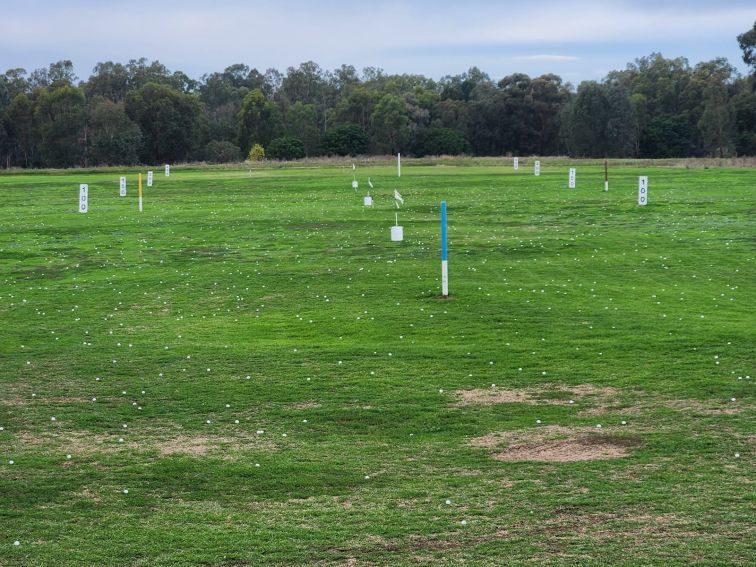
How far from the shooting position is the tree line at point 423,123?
144 meters

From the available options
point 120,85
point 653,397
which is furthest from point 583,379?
point 120,85

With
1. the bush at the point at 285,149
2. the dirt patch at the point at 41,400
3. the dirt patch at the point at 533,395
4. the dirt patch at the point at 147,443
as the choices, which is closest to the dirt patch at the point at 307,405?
the dirt patch at the point at 147,443

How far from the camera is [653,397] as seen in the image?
15805 millimetres

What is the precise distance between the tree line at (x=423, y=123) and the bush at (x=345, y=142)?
153mm

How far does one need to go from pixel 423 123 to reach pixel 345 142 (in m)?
15.5

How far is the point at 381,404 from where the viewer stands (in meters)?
15.8

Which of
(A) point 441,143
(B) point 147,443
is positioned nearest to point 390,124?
(A) point 441,143

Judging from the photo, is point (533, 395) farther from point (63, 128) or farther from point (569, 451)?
point (63, 128)

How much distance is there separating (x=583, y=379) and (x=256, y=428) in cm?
584

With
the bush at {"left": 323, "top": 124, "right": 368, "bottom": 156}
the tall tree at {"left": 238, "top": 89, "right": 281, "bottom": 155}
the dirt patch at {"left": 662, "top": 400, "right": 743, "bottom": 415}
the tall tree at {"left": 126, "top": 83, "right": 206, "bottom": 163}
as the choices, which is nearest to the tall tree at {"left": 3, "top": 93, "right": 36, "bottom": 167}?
the tall tree at {"left": 126, "top": 83, "right": 206, "bottom": 163}

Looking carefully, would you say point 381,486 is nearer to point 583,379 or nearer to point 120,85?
point 583,379

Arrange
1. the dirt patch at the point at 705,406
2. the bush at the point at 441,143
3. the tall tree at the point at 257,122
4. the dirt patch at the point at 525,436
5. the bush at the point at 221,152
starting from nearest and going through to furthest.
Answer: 1. the dirt patch at the point at 525,436
2. the dirt patch at the point at 705,406
3. the bush at the point at 221,152
4. the bush at the point at 441,143
5. the tall tree at the point at 257,122

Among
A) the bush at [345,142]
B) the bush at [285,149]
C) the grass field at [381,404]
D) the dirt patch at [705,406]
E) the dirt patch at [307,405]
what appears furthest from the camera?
the bush at [345,142]

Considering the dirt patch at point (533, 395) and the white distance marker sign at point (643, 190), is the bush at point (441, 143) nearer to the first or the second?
the white distance marker sign at point (643, 190)
